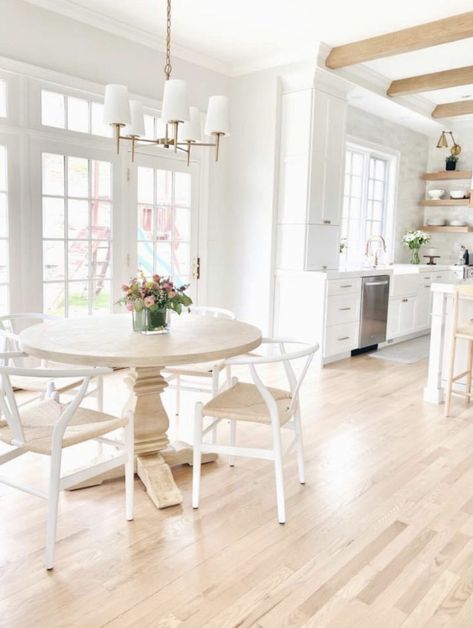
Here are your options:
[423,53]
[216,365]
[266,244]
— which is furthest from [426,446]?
[423,53]

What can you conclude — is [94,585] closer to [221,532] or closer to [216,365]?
[221,532]

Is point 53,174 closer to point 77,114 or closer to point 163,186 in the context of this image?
point 77,114

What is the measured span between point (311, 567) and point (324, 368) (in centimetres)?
322

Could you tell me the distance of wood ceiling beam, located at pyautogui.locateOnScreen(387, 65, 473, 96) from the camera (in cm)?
536

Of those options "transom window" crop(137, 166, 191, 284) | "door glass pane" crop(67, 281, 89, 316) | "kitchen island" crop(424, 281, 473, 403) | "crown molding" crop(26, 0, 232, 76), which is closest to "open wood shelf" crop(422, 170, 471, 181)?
"crown molding" crop(26, 0, 232, 76)

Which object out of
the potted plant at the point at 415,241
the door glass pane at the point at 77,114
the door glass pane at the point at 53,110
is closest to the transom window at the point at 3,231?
the door glass pane at the point at 53,110

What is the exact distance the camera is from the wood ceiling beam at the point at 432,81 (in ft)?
17.6

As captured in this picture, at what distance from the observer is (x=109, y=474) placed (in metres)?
2.64

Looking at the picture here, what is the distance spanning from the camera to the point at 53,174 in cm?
414

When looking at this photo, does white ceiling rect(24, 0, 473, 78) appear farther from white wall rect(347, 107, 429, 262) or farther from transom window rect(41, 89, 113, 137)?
white wall rect(347, 107, 429, 262)

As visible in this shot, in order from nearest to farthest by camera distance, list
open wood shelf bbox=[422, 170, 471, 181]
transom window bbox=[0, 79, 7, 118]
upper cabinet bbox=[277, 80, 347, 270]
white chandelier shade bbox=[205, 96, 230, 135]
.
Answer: white chandelier shade bbox=[205, 96, 230, 135] < transom window bbox=[0, 79, 7, 118] < upper cabinet bbox=[277, 80, 347, 270] < open wood shelf bbox=[422, 170, 471, 181]

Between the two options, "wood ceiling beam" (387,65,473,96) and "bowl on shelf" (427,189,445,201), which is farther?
"bowl on shelf" (427,189,445,201)

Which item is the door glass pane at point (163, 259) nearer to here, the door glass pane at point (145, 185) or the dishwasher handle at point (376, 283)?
the door glass pane at point (145, 185)

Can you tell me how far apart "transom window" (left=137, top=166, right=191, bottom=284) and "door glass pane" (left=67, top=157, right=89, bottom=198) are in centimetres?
53
